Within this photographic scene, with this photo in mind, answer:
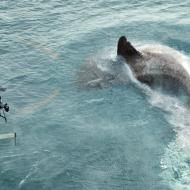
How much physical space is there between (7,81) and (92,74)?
5266mm

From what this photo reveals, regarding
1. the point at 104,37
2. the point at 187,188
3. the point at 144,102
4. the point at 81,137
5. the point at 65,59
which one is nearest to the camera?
the point at 187,188

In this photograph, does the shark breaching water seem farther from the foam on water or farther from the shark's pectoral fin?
the foam on water

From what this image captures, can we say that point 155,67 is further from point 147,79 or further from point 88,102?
point 88,102

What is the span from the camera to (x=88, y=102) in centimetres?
2752

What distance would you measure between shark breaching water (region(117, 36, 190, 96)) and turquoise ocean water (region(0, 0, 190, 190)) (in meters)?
0.59

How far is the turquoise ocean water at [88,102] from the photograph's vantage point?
21562 mm

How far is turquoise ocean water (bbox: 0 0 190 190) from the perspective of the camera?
21.6 meters

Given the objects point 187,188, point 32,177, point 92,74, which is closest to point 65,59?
point 92,74

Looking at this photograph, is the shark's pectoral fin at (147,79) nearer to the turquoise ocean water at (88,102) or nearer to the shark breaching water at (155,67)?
the shark breaching water at (155,67)

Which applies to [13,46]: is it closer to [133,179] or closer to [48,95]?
[48,95]

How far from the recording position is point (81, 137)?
2430cm

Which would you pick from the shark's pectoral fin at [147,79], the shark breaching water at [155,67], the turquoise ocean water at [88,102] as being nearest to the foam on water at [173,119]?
the turquoise ocean water at [88,102]

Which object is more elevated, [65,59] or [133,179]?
[65,59]

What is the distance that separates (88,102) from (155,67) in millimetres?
4771
